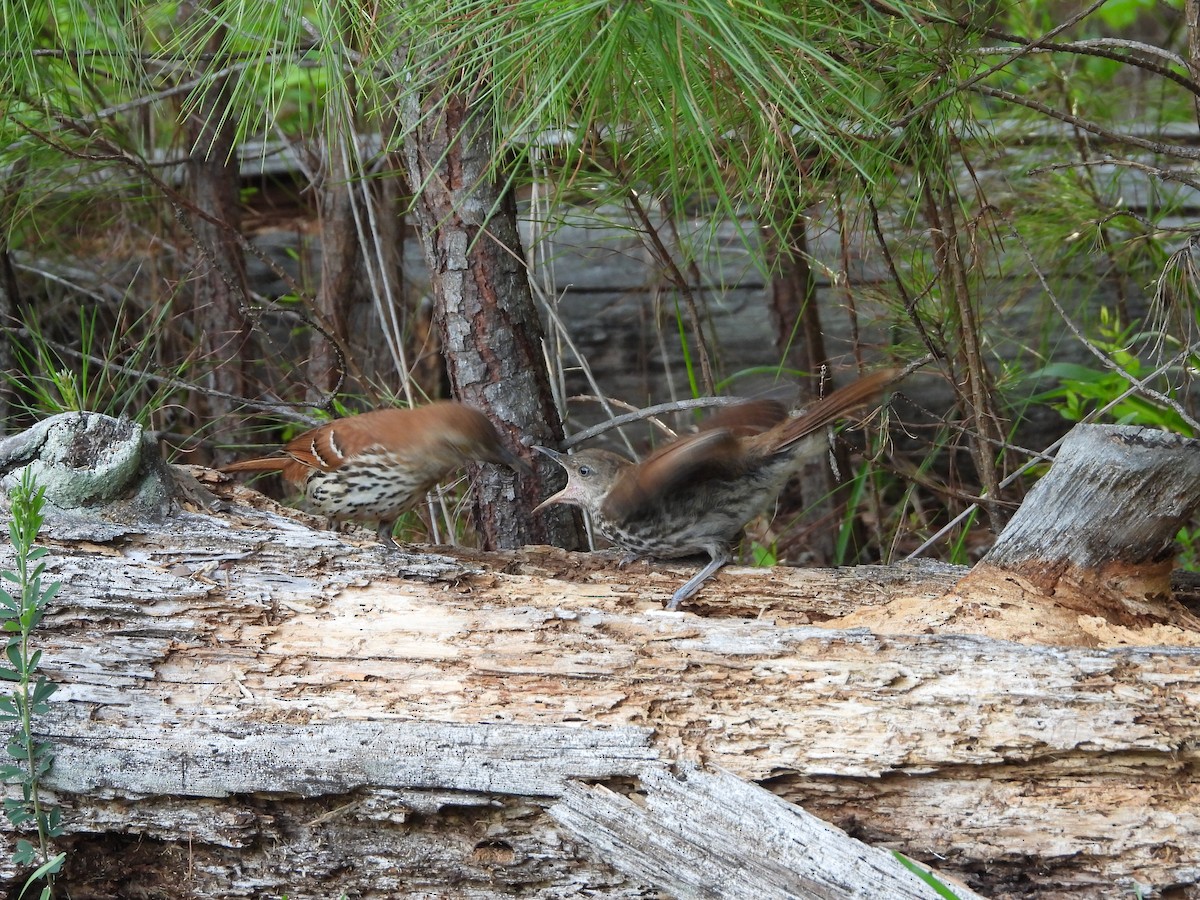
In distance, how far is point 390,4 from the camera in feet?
10.2

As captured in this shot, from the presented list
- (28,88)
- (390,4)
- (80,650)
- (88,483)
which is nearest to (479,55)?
(390,4)

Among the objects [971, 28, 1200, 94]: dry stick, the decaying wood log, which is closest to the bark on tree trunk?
the decaying wood log

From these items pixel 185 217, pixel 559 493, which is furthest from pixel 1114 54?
pixel 185 217

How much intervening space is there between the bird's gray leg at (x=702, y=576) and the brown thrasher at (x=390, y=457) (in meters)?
0.77

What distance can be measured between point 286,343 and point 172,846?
3.74 metres

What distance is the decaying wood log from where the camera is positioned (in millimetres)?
2414

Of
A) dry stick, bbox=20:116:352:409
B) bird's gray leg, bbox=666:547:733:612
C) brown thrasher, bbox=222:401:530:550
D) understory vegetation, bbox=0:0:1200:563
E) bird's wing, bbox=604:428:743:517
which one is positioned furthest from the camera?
dry stick, bbox=20:116:352:409

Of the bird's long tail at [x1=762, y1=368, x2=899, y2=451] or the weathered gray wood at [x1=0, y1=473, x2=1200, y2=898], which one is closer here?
the weathered gray wood at [x1=0, y1=473, x2=1200, y2=898]

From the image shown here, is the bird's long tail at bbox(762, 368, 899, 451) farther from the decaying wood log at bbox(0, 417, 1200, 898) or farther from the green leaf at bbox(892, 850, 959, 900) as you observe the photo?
the green leaf at bbox(892, 850, 959, 900)

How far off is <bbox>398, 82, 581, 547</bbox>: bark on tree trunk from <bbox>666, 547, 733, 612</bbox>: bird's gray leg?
2.89 feet

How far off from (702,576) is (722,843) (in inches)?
36.9

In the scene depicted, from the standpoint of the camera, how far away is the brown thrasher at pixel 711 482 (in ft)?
10.5

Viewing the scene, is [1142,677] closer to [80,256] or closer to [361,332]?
[361,332]

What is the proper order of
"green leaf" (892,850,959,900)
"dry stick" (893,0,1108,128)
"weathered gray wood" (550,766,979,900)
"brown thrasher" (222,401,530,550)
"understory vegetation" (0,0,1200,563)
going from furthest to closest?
1. "brown thrasher" (222,401,530,550)
2. "understory vegetation" (0,0,1200,563)
3. "dry stick" (893,0,1108,128)
4. "weathered gray wood" (550,766,979,900)
5. "green leaf" (892,850,959,900)
